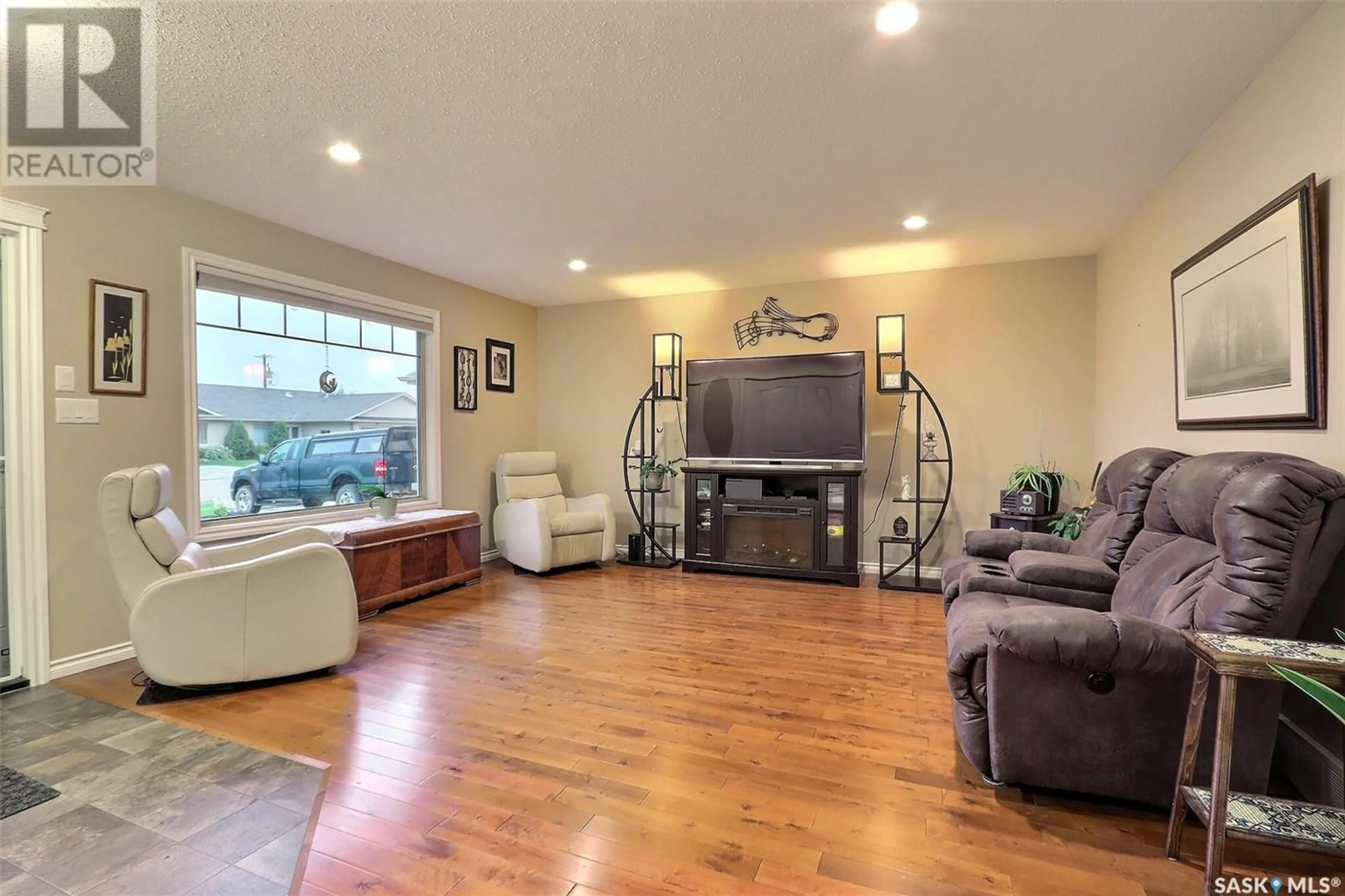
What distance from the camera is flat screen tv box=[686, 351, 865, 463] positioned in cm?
482

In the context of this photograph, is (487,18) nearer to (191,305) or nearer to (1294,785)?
(191,305)

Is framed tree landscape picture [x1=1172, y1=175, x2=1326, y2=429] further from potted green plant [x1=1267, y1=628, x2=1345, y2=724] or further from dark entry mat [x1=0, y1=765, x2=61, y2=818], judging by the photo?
dark entry mat [x1=0, y1=765, x2=61, y2=818]

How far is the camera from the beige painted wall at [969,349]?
4.58 m

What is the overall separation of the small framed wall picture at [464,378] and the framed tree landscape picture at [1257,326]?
494 cm

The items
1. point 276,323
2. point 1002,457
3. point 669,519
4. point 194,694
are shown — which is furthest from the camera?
point 669,519

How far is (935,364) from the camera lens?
493cm

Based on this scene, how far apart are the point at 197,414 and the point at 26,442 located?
0.77 m

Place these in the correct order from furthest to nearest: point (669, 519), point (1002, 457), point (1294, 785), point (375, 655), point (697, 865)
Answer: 1. point (669, 519)
2. point (1002, 457)
3. point (375, 655)
4. point (1294, 785)
5. point (697, 865)

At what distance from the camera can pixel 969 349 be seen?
4.83m

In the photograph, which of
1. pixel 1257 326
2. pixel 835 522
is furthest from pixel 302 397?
pixel 1257 326

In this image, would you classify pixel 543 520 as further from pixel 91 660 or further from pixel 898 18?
pixel 898 18

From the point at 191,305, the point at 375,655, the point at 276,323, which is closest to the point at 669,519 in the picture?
the point at 375,655

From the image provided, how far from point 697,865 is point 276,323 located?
4144 mm

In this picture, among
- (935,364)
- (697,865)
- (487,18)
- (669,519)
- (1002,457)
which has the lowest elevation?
→ (697,865)
